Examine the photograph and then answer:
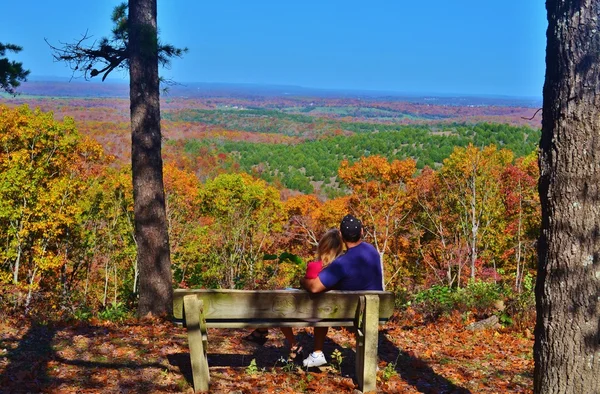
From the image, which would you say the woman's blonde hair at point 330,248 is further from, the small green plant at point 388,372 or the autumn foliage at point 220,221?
the autumn foliage at point 220,221

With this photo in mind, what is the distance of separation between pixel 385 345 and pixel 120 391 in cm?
321

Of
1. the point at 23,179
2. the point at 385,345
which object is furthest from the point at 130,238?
the point at 385,345

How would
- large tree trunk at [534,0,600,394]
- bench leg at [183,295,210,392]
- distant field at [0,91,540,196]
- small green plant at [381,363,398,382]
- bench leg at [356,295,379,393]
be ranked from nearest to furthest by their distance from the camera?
large tree trunk at [534,0,600,394] < bench leg at [183,295,210,392] < bench leg at [356,295,379,393] < small green plant at [381,363,398,382] < distant field at [0,91,540,196]

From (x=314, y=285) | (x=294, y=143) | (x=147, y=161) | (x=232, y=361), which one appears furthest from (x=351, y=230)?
(x=294, y=143)

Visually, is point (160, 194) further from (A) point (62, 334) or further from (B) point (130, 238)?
(B) point (130, 238)

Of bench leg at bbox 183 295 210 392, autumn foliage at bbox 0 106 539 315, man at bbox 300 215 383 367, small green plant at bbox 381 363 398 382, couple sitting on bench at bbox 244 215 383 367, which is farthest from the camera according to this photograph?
autumn foliage at bbox 0 106 539 315

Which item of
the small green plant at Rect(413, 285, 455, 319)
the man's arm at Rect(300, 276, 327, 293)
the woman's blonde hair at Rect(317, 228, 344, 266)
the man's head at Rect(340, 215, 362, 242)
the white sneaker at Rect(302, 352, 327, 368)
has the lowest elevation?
the small green plant at Rect(413, 285, 455, 319)

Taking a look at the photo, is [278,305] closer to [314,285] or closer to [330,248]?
[314,285]

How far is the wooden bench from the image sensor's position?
4.61 metres

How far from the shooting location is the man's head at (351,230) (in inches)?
195

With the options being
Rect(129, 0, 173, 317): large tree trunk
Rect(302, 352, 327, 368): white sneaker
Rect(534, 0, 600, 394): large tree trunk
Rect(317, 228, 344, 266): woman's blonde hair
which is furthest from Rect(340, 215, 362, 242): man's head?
Rect(129, 0, 173, 317): large tree trunk

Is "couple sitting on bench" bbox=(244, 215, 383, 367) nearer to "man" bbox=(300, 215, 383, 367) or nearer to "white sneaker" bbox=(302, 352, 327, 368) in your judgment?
"man" bbox=(300, 215, 383, 367)

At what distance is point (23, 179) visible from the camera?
856 inches

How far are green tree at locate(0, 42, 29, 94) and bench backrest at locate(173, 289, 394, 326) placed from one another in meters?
6.61
